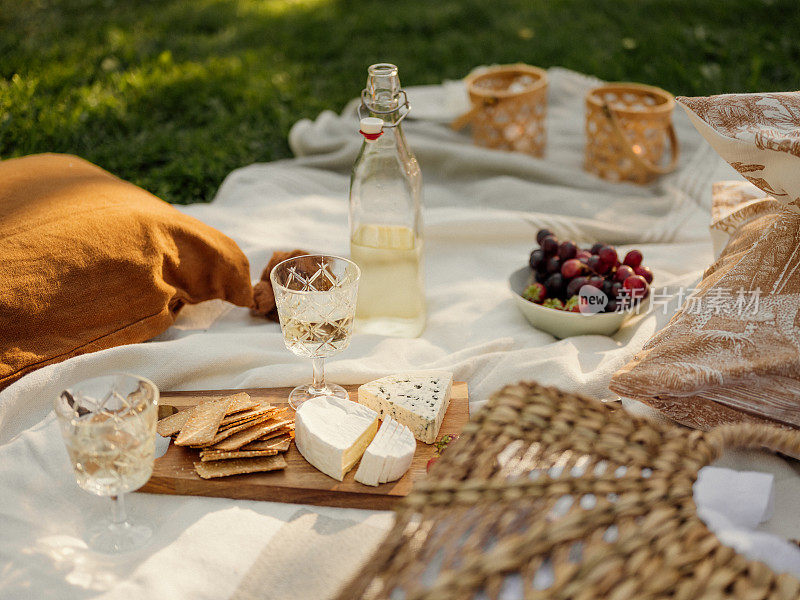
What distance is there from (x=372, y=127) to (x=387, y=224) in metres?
0.21

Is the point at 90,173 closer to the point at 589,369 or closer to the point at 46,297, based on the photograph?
the point at 46,297

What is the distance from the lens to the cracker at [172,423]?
1239 mm

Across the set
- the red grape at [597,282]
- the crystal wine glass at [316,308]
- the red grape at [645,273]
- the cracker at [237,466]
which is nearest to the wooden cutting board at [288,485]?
the cracker at [237,466]

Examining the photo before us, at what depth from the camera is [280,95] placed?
311cm

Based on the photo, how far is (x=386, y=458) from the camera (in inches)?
44.8

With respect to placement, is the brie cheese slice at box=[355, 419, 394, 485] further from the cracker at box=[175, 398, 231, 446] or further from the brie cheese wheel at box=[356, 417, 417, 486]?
the cracker at box=[175, 398, 231, 446]

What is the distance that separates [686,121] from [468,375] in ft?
5.88

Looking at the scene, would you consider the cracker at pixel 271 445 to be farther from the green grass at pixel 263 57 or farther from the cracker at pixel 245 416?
the green grass at pixel 263 57

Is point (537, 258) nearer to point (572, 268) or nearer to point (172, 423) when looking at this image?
point (572, 268)

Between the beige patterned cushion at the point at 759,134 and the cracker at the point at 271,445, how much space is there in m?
0.88

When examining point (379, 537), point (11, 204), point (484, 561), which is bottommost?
point (379, 537)

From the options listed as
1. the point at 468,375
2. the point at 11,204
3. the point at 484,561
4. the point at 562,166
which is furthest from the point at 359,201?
the point at 562,166

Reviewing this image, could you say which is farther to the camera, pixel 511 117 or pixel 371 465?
pixel 511 117

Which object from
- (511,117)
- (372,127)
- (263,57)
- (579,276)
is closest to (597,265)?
(579,276)
